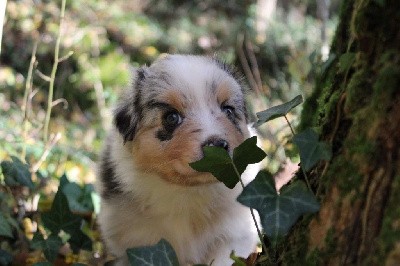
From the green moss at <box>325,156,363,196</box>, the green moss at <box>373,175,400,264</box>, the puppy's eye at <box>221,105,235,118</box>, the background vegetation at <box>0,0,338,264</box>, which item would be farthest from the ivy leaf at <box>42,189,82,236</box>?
the background vegetation at <box>0,0,338,264</box>

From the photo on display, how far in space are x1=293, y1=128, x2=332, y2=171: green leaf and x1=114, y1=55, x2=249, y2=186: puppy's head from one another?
1001mm

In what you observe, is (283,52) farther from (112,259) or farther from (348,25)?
(348,25)

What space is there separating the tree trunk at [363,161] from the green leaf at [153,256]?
44 cm

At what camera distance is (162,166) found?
324 cm

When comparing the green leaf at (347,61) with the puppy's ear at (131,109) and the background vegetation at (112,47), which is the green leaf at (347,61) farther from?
the background vegetation at (112,47)

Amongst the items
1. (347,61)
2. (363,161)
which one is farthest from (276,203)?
(347,61)

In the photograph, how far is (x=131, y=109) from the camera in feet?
11.7

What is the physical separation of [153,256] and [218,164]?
38 cm

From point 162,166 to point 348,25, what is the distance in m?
1.39

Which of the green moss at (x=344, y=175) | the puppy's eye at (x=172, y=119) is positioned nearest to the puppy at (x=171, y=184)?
the puppy's eye at (x=172, y=119)

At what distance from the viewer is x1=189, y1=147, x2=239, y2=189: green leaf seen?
2.10 metres

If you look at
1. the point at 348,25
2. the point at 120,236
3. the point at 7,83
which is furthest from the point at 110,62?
the point at 348,25

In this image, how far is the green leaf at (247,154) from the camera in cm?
211

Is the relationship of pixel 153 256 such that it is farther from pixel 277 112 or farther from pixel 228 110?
pixel 228 110
